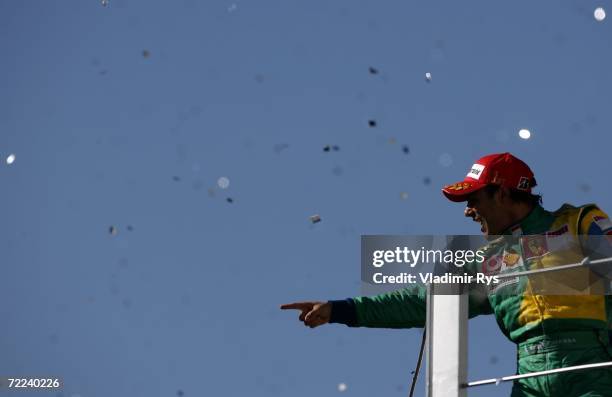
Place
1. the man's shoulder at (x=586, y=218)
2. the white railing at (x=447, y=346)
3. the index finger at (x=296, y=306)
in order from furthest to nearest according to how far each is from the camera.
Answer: the index finger at (x=296, y=306) → the man's shoulder at (x=586, y=218) → the white railing at (x=447, y=346)

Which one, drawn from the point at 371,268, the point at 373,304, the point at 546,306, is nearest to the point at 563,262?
the point at 546,306

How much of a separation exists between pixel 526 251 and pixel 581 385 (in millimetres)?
1014

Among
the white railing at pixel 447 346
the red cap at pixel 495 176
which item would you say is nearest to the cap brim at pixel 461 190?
the red cap at pixel 495 176

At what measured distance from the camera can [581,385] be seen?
647 cm

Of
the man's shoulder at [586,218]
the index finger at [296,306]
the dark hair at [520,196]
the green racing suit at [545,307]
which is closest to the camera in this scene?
the green racing suit at [545,307]

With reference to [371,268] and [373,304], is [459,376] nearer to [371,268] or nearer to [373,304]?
[373,304]

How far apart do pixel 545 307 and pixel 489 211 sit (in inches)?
41.0

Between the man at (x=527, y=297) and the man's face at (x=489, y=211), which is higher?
the man's face at (x=489, y=211)

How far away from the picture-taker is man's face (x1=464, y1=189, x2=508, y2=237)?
7.66m

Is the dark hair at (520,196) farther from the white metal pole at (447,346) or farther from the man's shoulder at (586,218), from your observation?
the white metal pole at (447,346)

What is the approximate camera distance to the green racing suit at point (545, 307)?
665 centimetres

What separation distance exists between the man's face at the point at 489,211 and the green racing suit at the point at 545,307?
0.49 ft

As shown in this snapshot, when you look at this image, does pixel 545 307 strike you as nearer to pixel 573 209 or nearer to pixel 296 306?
pixel 573 209

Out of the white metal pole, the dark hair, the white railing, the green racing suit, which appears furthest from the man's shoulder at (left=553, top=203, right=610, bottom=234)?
the white metal pole
